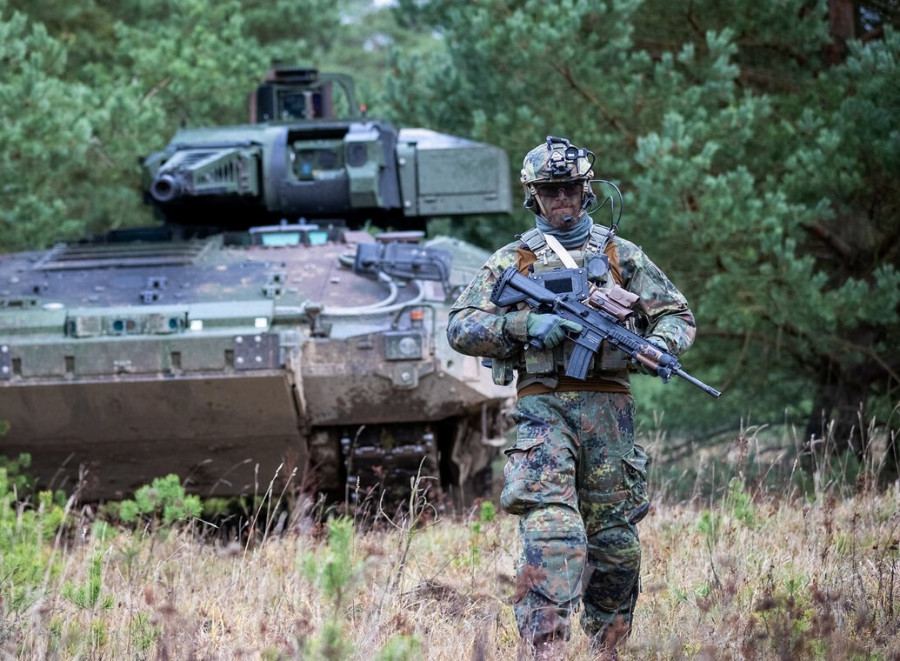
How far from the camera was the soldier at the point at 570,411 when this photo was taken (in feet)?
15.5

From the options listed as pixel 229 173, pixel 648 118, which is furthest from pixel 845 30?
pixel 229 173

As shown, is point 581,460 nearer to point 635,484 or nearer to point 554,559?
point 635,484

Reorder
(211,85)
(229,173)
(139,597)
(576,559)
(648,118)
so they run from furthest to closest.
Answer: (211,85) < (648,118) < (229,173) < (139,597) < (576,559)

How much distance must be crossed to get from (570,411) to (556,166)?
33.5 inches

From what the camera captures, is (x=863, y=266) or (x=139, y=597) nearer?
(x=139, y=597)

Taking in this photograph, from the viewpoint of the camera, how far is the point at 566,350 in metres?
5.06

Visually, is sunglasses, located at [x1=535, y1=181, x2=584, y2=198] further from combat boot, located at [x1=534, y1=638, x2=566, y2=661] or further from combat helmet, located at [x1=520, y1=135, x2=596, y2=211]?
combat boot, located at [x1=534, y1=638, x2=566, y2=661]

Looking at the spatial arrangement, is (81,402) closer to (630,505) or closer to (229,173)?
(229,173)

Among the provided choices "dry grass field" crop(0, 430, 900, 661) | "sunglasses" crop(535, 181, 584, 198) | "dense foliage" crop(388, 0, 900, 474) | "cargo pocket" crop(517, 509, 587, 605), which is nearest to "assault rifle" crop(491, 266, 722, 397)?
"sunglasses" crop(535, 181, 584, 198)

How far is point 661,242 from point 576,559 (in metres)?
6.77

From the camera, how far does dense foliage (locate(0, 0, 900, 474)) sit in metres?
10.6

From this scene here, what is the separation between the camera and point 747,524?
261 inches

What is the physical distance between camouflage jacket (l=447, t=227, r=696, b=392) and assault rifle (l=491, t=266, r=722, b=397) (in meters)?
0.07

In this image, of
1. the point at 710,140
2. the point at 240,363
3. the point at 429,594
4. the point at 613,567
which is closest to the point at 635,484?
the point at 613,567
